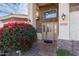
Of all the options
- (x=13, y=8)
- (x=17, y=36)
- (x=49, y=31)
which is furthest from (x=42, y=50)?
(x=13, y=8)

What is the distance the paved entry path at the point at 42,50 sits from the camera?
10.5 feet

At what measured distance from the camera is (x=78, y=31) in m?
3.18

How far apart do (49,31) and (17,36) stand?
53 centimetres

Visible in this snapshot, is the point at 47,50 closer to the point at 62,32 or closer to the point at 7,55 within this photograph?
the point at 62,32

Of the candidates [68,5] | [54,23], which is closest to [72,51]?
[54,23]

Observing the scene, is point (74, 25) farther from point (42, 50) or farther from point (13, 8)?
point (13, 8)

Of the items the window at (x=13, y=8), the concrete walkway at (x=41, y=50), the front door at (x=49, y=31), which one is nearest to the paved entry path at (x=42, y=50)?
the concrete walkway at (x=41, y=50)

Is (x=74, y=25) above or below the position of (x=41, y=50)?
above

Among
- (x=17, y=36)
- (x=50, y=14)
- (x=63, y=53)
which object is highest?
(x=50, y=14)

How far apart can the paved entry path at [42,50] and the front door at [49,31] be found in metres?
0.11

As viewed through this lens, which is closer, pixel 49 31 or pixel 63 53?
pixel 63 53

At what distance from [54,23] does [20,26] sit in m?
0.55

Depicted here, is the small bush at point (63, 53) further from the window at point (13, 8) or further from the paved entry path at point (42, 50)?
the window at point (13, 8)

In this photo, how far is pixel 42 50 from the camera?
322 centimetres
